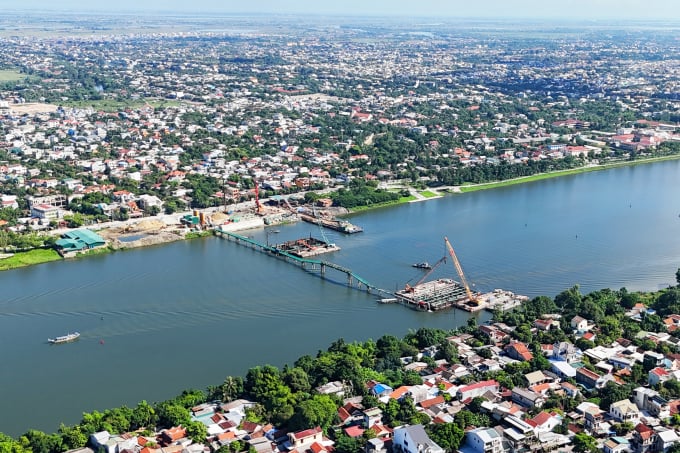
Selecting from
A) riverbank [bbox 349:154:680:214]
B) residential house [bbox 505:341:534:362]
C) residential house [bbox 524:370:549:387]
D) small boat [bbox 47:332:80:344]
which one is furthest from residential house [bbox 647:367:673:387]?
riverbank [bbox 349:154:680:214]

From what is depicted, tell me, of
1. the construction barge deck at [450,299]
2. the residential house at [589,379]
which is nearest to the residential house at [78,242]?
the construction barge deck at [450,299]

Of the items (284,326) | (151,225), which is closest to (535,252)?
(284,326)

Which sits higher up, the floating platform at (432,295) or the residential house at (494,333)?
the residential house at (494,333)

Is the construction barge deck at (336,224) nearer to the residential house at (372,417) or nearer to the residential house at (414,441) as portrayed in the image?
the residential house at (372,417)

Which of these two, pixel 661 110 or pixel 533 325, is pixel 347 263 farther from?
pixel 661 110

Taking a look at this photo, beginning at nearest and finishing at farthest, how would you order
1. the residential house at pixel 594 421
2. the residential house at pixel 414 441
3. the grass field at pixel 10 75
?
1. the residential house at pixel 414 441
2. the residential house at pixel 594 421
3. the grass field at pixel 10 75

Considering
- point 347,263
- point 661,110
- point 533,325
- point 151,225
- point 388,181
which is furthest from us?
point 661,110
